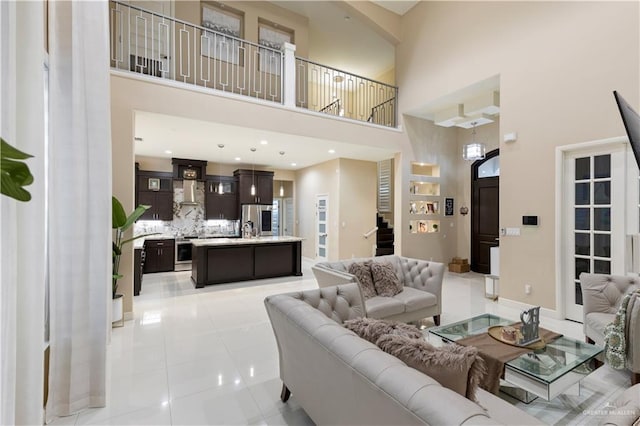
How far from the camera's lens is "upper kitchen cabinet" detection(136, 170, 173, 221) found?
293 inches

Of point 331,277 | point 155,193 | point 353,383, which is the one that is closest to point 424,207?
point 331,277

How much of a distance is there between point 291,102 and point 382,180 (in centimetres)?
616

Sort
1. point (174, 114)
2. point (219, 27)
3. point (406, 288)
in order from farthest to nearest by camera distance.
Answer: point (219, 27) → point (174, 114) → point (406, 288)

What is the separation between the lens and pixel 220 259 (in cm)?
606

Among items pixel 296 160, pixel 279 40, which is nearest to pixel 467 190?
pixel 296 160

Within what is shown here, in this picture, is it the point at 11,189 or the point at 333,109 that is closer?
the point at 11,189

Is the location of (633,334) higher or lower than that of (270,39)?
lower

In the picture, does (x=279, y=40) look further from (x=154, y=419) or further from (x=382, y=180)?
(x=154, y=419)

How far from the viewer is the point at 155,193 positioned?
759 centimetres

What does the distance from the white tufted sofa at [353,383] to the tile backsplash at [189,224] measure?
268 inches

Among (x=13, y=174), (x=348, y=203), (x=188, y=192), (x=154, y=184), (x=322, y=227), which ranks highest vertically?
(x=154, y=184)

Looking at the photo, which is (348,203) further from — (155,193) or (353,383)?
(353,383)

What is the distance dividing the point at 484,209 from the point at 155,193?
8.13 metres

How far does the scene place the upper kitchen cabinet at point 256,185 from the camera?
852cm
